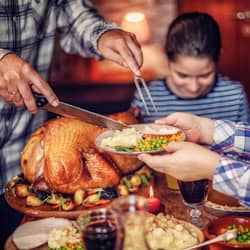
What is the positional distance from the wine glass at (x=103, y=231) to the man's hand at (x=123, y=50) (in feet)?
3.46

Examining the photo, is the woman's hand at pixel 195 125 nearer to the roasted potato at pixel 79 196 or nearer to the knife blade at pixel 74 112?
the knife blade at pixel 74 112

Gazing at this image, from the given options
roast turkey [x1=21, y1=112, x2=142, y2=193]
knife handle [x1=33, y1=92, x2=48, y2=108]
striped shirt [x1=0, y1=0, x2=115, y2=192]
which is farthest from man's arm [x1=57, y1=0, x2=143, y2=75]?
knife handle [x1=33, y1=92, x2=48, y2=108]

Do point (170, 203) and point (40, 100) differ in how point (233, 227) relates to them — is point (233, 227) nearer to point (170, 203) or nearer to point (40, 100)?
point (170, 203)

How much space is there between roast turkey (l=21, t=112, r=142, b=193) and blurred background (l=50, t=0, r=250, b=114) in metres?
2.62


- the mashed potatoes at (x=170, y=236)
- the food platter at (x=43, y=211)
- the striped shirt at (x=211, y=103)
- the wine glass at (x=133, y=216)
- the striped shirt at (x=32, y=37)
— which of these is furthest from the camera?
the striped shirt at (x=211, y=103)

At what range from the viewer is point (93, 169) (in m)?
2.40

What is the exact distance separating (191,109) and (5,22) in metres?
1.28

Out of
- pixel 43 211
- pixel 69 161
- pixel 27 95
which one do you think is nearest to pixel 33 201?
pixel 43 211

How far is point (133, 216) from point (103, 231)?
0.08 m

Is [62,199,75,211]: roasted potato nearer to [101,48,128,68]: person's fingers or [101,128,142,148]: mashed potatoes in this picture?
[101,128,142,148]: mashed potatoes

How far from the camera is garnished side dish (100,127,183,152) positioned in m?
2.08

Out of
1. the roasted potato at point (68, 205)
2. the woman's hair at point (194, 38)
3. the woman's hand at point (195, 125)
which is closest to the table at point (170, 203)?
the roasted potato at point (68, 205)

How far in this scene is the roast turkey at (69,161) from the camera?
2.35 metres

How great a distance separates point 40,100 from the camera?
2.05 m
